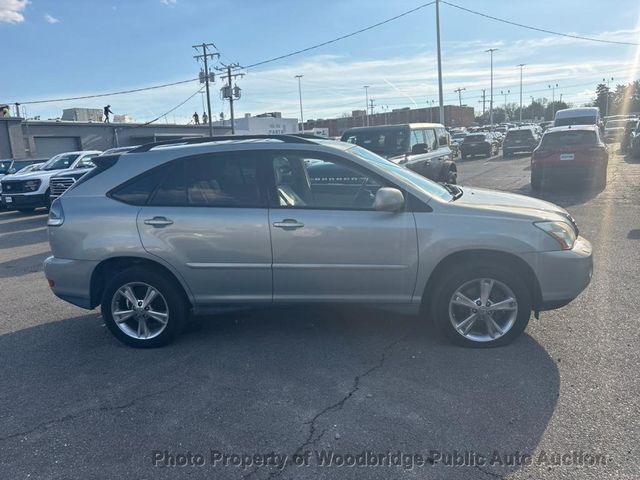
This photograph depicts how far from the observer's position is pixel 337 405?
12.0 ft

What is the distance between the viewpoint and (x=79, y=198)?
4.77m

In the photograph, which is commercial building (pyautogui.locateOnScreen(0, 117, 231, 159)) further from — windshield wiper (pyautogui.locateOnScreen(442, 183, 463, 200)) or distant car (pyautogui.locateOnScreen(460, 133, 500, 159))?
windshield wiper (pyautogui.locateOnScreen(442, 183, 463, 200))

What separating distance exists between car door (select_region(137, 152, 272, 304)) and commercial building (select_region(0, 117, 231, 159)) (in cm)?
2618

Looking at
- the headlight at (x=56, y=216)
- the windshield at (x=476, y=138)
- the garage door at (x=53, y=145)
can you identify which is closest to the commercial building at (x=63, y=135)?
the garage door at (x=53, y=145)

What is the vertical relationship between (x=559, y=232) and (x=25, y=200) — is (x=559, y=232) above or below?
above

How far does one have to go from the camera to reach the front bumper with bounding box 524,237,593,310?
4.28 meters

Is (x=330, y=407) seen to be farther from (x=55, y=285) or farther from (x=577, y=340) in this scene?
(x=55, y=285)

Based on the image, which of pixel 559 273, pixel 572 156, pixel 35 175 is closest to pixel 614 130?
pixel 572 156

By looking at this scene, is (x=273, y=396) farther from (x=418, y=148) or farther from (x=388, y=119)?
(x=388, y=119)

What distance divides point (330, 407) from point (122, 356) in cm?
208

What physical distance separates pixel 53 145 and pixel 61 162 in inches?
865

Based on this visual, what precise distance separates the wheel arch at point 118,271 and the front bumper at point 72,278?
4 cm

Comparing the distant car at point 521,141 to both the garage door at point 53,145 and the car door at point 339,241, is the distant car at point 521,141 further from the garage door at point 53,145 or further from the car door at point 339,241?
the garage door at point 53,145

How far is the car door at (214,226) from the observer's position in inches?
178
